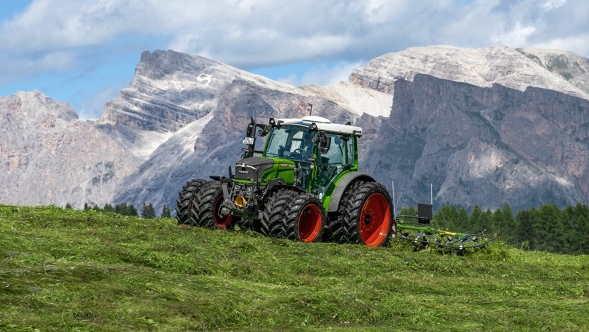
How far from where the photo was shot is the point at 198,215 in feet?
74.8

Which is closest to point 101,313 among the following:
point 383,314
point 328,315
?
point 328,315

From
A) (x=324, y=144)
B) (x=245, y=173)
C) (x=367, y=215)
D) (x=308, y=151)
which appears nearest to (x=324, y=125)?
(x=308, y=151)

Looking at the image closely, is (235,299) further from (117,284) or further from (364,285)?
(364,285)

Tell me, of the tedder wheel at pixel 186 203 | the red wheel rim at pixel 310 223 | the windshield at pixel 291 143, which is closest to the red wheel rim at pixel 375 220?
the red wheel rim at pixel 310 223

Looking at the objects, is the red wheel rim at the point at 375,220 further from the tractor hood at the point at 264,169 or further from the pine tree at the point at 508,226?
the pine tree at the point at 508,226

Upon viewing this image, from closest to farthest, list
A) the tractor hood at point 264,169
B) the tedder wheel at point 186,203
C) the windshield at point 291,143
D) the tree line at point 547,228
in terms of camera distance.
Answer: the tractor hood at point 264,169 < the tedder wheel at point 186,203 < the windshield at point 291,143 < the tree line at point 547,228

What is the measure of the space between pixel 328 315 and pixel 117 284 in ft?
9.28

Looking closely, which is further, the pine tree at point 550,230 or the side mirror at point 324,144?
the pine tree at point 550,230

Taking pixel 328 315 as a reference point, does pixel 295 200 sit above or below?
above

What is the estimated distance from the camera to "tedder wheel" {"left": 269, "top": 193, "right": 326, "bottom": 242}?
2144 cm

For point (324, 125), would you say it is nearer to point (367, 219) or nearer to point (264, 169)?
point (264, 169)

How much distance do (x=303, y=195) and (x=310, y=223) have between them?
0.87 m

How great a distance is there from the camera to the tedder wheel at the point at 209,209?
2267 cm

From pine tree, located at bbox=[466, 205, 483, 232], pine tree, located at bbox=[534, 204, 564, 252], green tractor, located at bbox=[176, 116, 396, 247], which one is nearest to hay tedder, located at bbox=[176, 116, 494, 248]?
green tractor, located at bbox=[176, 116, 396, 247]
